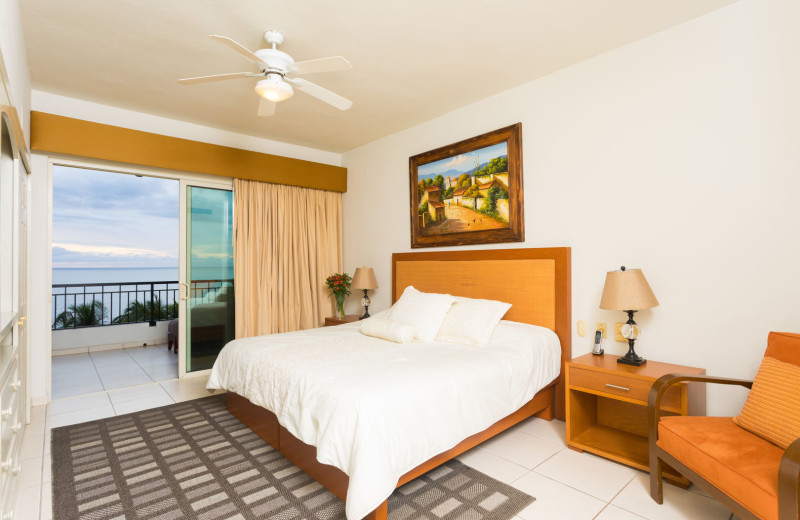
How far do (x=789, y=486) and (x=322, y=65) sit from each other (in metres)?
2.80

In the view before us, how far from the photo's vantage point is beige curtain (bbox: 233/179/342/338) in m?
4.53

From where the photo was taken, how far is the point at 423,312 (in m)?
3.28

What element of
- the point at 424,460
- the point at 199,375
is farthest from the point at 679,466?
the point at 199,375

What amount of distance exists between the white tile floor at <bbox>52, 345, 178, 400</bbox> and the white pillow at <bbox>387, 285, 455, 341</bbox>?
A: 9.68 ft

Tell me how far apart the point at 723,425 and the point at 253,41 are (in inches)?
139

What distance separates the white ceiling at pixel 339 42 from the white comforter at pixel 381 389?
2119mm

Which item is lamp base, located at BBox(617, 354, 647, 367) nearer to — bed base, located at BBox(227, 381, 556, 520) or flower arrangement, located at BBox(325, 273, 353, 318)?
bed base, located at BBox(227, 381, 556, 520)

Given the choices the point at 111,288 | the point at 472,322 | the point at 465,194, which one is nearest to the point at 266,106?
the point at 465,194

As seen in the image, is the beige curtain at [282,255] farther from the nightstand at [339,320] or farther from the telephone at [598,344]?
the telephone at [598,344]

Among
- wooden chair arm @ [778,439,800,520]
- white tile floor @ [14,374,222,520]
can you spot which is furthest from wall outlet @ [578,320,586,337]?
white tile floor @ [14,374,222,520]

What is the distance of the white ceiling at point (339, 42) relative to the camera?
2361 mm

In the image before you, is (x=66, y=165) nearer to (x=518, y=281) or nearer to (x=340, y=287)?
(x=340, y=287)

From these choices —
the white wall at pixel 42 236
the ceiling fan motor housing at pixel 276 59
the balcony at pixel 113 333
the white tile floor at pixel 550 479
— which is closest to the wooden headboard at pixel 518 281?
the white tile floor at pixel 550 479

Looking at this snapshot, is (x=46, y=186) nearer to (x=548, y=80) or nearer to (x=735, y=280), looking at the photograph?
(x=548, y=80)
